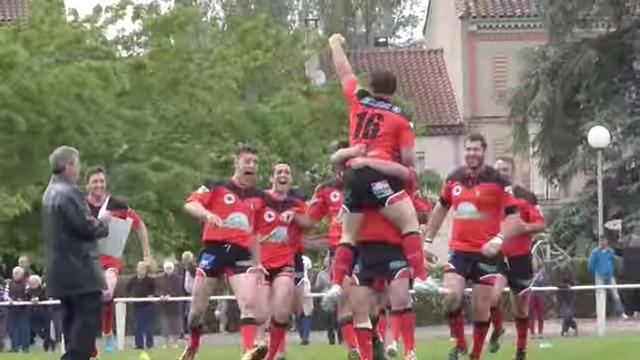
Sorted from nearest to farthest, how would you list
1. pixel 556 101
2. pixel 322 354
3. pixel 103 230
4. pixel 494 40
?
pixel 103 230
pixel 322 354
pixel 556 101
pixel 494 40

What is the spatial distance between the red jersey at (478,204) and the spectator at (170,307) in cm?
1474

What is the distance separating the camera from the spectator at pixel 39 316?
109 feet

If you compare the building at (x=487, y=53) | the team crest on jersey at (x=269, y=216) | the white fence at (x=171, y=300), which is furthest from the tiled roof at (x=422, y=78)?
the team crest on jersey at (x=269, y=216)

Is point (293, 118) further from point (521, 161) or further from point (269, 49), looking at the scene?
point (521, 161)

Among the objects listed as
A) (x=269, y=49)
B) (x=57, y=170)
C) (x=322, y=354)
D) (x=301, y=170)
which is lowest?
(x=322, y=354)

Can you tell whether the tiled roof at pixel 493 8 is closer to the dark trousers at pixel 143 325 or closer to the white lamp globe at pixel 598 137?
the white lamp globe at pixel 598 137

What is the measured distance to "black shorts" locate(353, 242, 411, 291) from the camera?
54.1 feet

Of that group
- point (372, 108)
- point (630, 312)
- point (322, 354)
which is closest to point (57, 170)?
point (372, 108)

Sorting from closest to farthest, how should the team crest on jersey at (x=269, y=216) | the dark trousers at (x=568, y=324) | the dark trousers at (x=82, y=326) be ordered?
the dark trousers at (x=82, y=326)
the team crest on jersey at (x=269, y=216)
the dark trousers at (x=568, y=324)

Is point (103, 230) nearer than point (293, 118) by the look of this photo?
Yes

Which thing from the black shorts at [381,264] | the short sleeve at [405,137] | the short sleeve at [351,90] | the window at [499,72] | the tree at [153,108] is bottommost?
the black shorts at [381,264]

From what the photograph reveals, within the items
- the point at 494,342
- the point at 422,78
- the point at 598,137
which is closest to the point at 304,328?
the point at 598,137

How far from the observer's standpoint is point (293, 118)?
51750mm

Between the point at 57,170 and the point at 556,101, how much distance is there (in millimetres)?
34191
